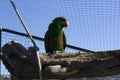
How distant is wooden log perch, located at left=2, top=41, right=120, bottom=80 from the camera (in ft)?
4.91

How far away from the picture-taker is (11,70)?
5.04 feet

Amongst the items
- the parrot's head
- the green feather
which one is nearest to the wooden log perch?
the green feather

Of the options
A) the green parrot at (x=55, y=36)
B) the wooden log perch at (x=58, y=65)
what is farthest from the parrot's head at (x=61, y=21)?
the wooden log perch at (x=58, y=65)

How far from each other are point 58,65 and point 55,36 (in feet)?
3.46

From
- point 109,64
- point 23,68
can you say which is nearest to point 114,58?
point 109,64

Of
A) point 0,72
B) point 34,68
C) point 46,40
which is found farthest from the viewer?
point 46,40

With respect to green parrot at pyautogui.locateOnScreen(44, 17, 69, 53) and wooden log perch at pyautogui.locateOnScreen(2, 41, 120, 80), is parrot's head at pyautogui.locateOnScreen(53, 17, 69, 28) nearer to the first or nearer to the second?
green parrot at pyautogui.locateOnScreen(44, 17, 69, 53)

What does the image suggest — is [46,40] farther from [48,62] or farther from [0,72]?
[48,62]

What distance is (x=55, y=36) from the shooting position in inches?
101

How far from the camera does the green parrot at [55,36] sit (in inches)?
98.9

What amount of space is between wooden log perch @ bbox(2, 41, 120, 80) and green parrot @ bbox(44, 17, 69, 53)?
893mm

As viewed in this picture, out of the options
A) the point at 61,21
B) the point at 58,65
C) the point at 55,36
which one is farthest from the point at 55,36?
the point at 58,65

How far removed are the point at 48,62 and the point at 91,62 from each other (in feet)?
0.66

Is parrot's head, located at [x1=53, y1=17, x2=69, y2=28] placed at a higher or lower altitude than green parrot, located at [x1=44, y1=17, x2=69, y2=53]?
higher
